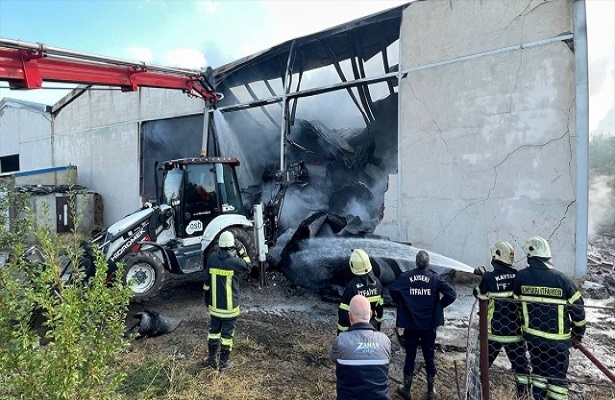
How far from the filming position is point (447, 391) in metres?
3.89

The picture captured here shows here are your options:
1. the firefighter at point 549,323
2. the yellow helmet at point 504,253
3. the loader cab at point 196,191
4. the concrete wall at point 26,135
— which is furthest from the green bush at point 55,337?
the concrete wall at point 26,135

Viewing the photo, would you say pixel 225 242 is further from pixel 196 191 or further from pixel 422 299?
pixel 196 191

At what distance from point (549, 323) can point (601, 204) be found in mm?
19492

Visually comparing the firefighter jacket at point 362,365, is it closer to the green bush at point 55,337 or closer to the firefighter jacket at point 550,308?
the green bush at point 55,337

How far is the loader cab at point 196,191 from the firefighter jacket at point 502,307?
4.54 meters

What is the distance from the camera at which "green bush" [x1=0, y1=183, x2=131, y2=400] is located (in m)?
1.94

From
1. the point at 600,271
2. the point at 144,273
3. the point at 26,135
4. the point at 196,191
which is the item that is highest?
the point at 26,135

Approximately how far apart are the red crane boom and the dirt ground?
11.9 feet

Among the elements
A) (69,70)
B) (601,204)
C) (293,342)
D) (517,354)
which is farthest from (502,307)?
(601,204)

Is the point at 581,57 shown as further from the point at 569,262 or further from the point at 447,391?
the point at 447,391

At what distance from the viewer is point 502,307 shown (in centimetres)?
380

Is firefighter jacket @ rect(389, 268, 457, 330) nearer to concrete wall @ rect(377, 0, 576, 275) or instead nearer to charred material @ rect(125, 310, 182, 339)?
charred material @ rect(125, 310, 182, 339)

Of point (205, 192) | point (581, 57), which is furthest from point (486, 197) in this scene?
point (205, 192)

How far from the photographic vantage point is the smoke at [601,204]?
54.7 ft
